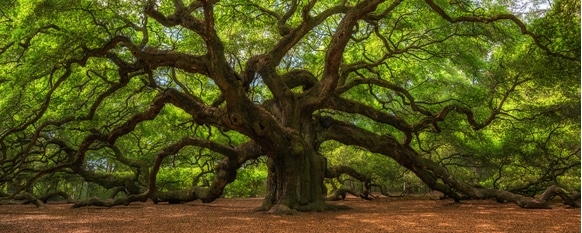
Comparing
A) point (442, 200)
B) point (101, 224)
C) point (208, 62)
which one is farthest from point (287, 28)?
point (442, 200)

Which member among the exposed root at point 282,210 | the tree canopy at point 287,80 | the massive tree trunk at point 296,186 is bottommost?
the exposed root at point 282,210

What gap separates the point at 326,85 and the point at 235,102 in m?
2.50

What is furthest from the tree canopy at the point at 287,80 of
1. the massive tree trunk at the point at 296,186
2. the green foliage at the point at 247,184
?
the green foliage at the point at 247,184

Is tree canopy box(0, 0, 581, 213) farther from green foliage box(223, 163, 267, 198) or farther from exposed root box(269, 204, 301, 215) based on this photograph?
green foliage box(223, 163, 267, 198)

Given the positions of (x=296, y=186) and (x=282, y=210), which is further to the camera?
(x=296, y=186)

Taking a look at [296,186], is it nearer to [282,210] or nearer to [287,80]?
[282,210]

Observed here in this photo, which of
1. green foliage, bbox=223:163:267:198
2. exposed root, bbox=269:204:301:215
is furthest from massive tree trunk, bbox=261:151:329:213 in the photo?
green foliage, bbox=223:163:267:198

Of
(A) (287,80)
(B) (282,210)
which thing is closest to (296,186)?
(B) (282,210)

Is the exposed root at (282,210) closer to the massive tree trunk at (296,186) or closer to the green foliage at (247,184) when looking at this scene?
the massive tree trunk at (296,186)

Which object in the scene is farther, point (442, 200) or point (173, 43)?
point (442, 200)

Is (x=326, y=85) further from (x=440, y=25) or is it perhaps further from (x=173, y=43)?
(x=173, y=43)

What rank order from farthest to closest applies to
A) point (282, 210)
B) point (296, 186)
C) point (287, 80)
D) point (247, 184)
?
point (247, 184) → point (287, 80) → point (296, 186) → point (282, 210)

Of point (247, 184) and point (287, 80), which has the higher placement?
point (287, 80)

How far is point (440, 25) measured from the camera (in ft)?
38.4
